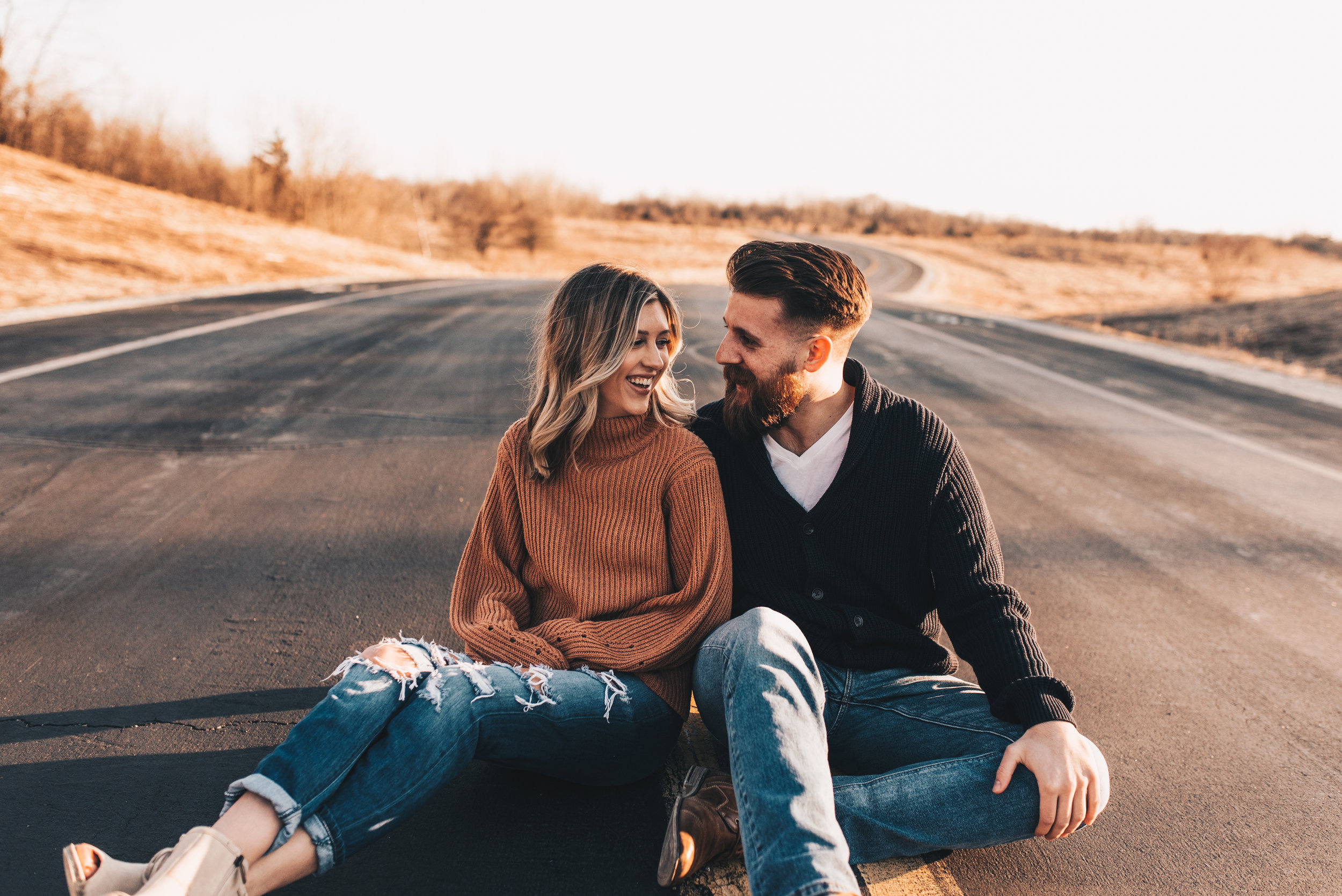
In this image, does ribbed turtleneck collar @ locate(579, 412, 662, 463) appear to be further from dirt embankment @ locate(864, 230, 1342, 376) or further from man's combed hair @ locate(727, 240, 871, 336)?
dirt embankment @ locate(864, 230, 1342, 376)

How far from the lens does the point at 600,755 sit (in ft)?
7.28

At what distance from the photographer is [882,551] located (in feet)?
8.01

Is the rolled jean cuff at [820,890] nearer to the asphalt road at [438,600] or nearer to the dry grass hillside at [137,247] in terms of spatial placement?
the asphalt road at [438,600]

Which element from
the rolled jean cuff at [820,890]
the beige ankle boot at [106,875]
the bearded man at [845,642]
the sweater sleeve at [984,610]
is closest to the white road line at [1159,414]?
the sweater sleeve at [984,610]

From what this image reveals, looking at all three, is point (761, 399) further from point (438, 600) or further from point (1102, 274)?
point (1102, 274)

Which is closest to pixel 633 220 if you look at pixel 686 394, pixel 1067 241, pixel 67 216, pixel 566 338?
pixel 1067 241

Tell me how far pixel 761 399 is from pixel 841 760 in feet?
3.76

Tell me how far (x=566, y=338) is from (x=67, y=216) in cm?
1974

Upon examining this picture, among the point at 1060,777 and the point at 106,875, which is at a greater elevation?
A: the point at 1060,777

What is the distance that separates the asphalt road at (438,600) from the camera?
85.7 inches

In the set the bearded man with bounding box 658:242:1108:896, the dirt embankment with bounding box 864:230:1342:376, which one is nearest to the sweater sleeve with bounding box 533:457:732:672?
the bearded man with bounding box 658:242:1108:896

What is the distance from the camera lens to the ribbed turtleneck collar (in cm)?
251

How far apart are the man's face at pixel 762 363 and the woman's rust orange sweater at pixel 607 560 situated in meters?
0.23

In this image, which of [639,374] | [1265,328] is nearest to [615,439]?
[639,374]
